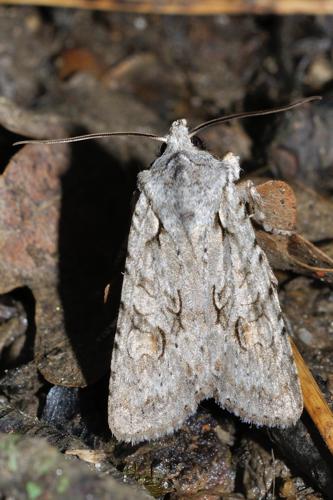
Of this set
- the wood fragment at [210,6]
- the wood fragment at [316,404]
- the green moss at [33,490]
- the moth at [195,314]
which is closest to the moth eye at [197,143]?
the moth at [195,314]

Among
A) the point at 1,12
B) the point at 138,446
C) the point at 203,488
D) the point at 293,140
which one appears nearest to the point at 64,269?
the point at 138,446

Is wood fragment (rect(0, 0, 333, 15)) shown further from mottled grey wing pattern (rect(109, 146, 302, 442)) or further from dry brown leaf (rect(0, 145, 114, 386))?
mottled grey wing pattern (rect(109, 146, 302, 442))

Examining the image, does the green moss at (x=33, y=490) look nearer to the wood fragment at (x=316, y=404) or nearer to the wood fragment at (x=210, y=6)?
the wood fragment at (x=316, y=404)

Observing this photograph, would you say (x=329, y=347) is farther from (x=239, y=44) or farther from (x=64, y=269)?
(x=239, y=44)

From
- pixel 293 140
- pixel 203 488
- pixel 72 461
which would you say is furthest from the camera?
pixel 293 140

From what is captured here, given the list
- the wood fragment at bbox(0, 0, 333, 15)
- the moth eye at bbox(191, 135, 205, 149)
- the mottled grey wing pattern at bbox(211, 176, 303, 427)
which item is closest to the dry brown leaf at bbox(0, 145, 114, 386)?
the mottled grey wing pattern at bbox(211, 176, 303, 427)
